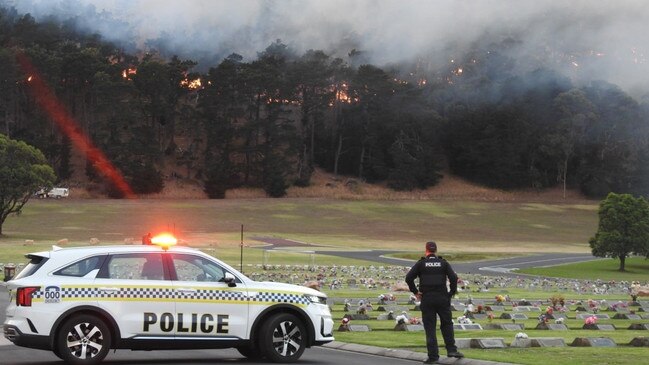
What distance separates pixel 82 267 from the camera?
1559 cm

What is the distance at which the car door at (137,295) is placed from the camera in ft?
50.5

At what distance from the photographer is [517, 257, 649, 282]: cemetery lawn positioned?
194 feet

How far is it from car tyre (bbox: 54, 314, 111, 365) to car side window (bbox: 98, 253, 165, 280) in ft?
2.52

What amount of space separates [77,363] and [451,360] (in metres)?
5.89

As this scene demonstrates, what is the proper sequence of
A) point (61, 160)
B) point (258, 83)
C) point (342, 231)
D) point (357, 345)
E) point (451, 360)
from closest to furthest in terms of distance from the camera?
point (451, 360), point (357, 345), point (342, 231), point (61, 160), point (258, 83)

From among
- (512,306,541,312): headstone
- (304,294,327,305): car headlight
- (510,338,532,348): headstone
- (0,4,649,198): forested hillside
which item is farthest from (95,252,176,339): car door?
(0,4,649,198): forested hillside

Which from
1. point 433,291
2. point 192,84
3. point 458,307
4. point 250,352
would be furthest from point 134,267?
point 192,84

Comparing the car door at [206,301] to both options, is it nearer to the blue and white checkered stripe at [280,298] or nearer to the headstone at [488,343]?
the blue and white checkered stripe at [280,298]

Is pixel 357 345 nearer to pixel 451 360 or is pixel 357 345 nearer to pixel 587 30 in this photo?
pixel 451 360

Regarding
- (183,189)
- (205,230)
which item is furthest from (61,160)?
(205,230)

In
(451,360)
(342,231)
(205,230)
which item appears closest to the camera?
(451,360)

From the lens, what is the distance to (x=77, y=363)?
15086 millimetres

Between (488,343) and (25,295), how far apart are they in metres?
8.08

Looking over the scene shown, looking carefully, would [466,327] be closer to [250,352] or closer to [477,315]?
[477,315]
